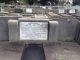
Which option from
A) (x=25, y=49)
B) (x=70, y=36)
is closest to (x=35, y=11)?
(x=70, y=36)

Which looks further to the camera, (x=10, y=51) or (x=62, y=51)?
(x=62, y=51)

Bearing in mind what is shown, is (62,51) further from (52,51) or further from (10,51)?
(10,51)

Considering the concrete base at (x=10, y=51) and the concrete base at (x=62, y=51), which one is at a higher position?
the concrete base at (x=10, y=51)

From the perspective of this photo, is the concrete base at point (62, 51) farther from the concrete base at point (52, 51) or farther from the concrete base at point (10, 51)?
the concrete base at point (10, 51)

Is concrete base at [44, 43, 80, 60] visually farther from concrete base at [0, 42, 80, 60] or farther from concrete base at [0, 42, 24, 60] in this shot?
concrete base at [0, 42, 24, 60]

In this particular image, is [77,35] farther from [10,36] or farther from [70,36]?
[10,36]

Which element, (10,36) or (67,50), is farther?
(10,36)

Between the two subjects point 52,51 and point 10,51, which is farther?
point 52,51

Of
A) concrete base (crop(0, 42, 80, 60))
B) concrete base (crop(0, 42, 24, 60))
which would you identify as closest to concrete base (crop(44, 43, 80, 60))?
concrete base (crop(0, 42, 80, 60))

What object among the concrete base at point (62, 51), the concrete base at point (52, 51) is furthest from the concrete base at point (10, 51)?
the concrete base at point (62, 51)

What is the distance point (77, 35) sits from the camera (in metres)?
11.0

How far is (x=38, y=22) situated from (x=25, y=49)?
1.73 m

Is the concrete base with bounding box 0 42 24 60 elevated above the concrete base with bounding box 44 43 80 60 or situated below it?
above

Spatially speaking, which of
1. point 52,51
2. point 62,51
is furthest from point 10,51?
point 62,51
